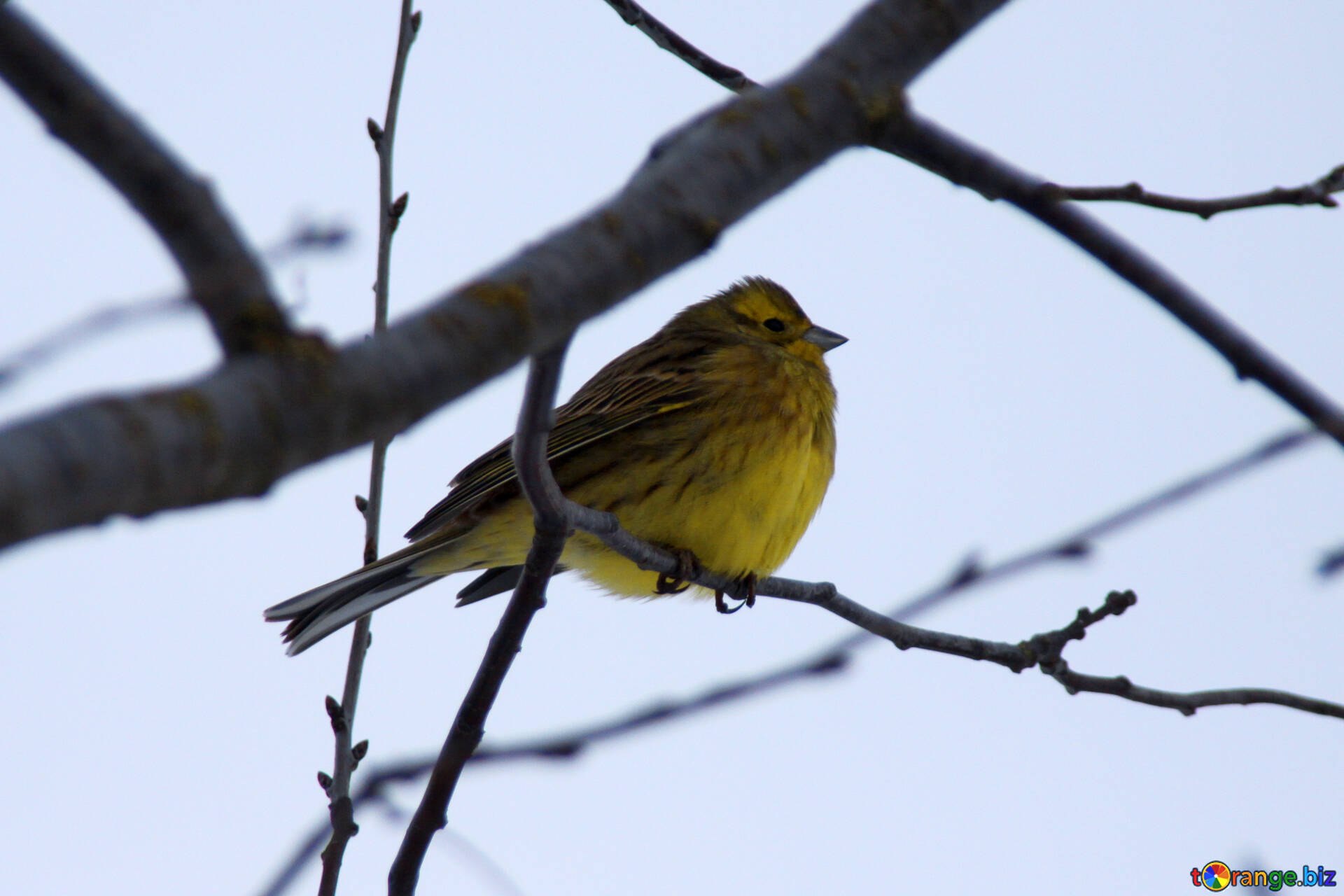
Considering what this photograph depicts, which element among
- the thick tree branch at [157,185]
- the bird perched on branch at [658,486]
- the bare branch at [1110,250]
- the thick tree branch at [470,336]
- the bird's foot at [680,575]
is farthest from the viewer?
the bird perched on branch at [658,486]

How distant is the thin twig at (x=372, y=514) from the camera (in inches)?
127

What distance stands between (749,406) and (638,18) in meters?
2.67

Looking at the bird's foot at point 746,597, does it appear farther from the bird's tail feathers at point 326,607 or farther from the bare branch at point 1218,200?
the bare branch at point 1218,200

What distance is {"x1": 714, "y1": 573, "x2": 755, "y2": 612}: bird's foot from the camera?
5245 millimetres

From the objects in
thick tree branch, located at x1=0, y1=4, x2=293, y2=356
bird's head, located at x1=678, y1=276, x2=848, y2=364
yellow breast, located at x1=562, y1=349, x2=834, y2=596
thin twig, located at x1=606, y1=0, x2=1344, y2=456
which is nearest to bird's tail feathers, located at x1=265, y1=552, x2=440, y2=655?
yellow breast, located at x1=562, y1=349, x2=834, y2=596

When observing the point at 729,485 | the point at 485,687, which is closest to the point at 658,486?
the point at 729,485

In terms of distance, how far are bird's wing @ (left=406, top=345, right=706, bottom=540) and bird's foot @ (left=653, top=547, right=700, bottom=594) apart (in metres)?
0.71

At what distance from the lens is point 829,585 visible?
4.25 meters

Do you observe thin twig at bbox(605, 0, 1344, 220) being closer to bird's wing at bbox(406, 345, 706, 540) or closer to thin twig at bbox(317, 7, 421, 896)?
thin twig at bbox(317, 7, 421, 896)

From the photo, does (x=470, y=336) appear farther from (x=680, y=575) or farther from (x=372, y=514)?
(x=680, y=575)

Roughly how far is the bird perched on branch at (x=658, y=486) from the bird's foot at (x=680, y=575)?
0.04 ft

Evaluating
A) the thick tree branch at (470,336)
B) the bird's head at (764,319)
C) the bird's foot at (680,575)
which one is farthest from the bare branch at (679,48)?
the bird's head at (764,319)

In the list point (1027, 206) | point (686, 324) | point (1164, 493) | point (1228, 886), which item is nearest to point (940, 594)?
point (1164, 493)

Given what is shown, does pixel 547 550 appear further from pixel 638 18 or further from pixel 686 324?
pixel 686 324
